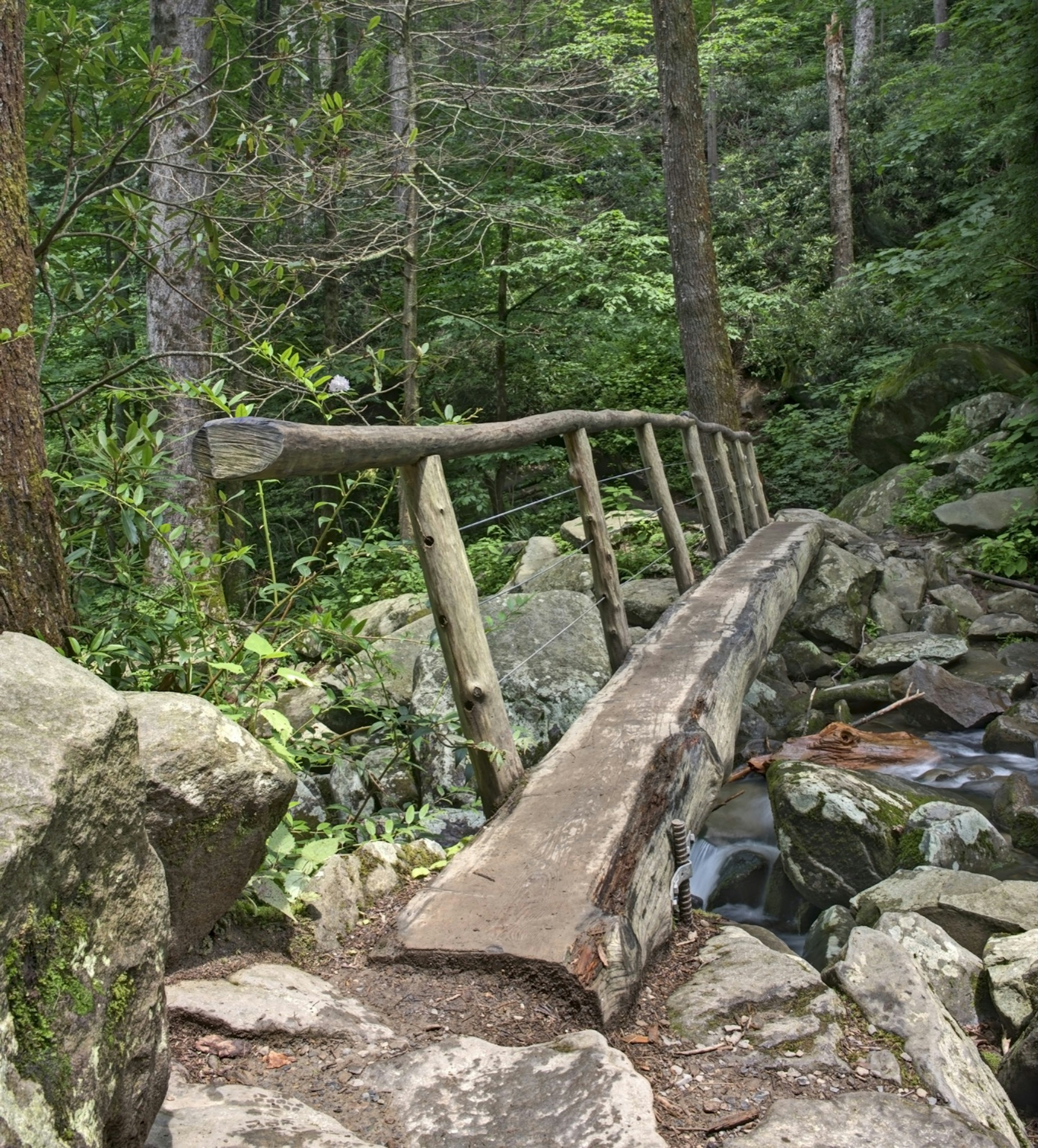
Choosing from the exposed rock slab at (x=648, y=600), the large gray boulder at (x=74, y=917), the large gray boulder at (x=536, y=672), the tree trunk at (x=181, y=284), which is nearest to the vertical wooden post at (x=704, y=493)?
the exposed rock slab at (x=648, y=600)

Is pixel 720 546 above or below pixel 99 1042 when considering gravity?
below

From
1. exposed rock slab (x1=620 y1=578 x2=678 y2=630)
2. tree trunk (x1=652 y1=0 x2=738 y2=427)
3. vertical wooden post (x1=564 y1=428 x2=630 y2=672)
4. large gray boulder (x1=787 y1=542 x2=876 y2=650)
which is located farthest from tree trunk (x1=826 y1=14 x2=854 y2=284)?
vertical wooden post (x1=564 y1=428 x2=630 y2=672)

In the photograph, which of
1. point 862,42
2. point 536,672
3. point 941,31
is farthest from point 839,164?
point 536,672

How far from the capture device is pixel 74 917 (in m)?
1.30

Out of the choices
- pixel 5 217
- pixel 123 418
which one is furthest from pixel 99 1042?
pixel 123 418

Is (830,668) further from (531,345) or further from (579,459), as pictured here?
(531,345)

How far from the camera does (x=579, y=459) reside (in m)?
4.81

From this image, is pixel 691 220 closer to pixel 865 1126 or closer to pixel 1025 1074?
pixel 1025 1074

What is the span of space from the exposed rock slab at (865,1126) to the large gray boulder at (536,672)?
2719mm

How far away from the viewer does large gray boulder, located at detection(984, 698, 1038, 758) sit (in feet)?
19.6

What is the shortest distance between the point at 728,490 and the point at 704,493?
1555mm

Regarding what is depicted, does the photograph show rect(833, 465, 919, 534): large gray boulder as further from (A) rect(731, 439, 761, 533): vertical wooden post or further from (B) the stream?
(B) the stream

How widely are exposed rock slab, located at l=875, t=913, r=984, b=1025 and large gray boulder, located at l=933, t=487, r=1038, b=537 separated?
278 inches

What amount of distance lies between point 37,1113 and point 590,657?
422 centimetres
